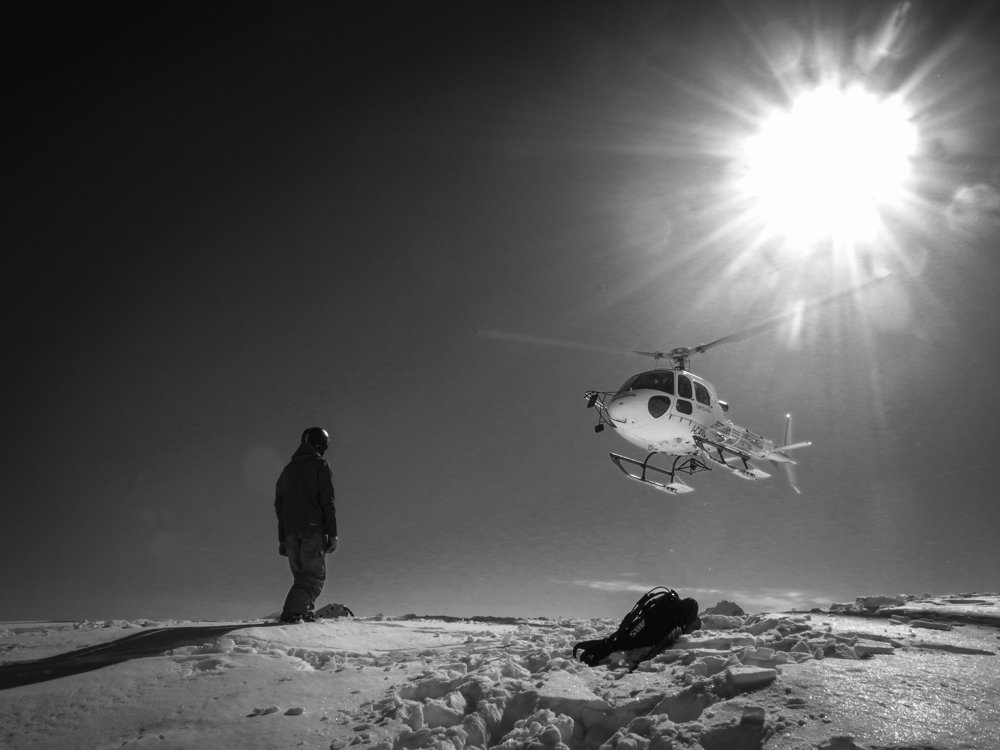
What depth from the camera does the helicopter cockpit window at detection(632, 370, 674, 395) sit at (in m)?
19.4

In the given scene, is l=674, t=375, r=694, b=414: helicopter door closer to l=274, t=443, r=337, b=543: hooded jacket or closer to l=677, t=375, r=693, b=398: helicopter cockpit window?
l=677, t=375, r=693, b=398: helicopter cockpit window

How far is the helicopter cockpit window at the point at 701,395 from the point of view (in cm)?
2008

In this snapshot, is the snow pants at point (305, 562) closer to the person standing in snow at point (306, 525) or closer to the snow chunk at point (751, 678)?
the person standing in snow at point (306, 525)

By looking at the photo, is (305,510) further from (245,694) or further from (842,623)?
(842,623)

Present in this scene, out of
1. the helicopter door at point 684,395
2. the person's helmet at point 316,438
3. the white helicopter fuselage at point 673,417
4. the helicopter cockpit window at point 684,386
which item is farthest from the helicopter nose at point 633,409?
the person's helmet at point 316,438

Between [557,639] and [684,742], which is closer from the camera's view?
[684,742]

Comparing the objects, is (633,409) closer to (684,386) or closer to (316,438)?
(684,386)

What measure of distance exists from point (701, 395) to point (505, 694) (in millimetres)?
16861

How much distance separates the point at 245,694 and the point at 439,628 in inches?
207

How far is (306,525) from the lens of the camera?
9.41 meters

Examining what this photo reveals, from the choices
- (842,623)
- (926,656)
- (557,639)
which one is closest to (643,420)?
(842,623)

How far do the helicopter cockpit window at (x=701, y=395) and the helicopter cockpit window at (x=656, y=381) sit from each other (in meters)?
1.10

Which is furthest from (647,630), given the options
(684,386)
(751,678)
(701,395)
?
(701,395)

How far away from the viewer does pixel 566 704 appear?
481 cm
